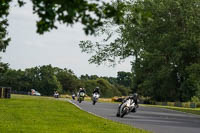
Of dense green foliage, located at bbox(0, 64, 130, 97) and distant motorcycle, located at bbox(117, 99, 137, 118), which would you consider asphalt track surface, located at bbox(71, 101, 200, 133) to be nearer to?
distant motorcycle, located at bbox(117, 99, 137, 118)

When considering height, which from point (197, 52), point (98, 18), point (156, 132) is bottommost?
point (156, 132)

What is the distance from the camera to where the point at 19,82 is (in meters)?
153

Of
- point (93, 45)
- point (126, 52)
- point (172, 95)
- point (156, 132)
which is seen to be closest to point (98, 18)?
point (156, 132)

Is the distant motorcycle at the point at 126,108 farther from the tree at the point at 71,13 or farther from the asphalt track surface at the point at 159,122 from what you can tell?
the tree at the point at 71,13

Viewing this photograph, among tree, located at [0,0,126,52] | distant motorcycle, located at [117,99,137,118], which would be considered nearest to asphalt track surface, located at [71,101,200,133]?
distant motorcycle, located at [117,99,137,118]

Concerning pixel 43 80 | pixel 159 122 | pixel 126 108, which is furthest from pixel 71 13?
pixel 43 80

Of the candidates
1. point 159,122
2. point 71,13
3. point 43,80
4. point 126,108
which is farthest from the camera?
point 43,80

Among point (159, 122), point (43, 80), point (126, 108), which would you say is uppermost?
point (43, 80)

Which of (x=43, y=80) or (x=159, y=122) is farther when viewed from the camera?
(x=43, y=80)

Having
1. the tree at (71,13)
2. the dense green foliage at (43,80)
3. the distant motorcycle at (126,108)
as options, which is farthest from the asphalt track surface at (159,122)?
the dense green foliage at (43,80)

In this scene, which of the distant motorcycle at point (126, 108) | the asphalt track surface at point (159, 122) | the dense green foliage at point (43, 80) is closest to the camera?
the asphalt track surface at point (159, 122)

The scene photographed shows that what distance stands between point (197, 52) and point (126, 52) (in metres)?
11.8

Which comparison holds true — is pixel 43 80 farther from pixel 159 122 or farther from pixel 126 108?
pixel 159 122

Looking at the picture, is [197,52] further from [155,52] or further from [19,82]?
[19,82]
